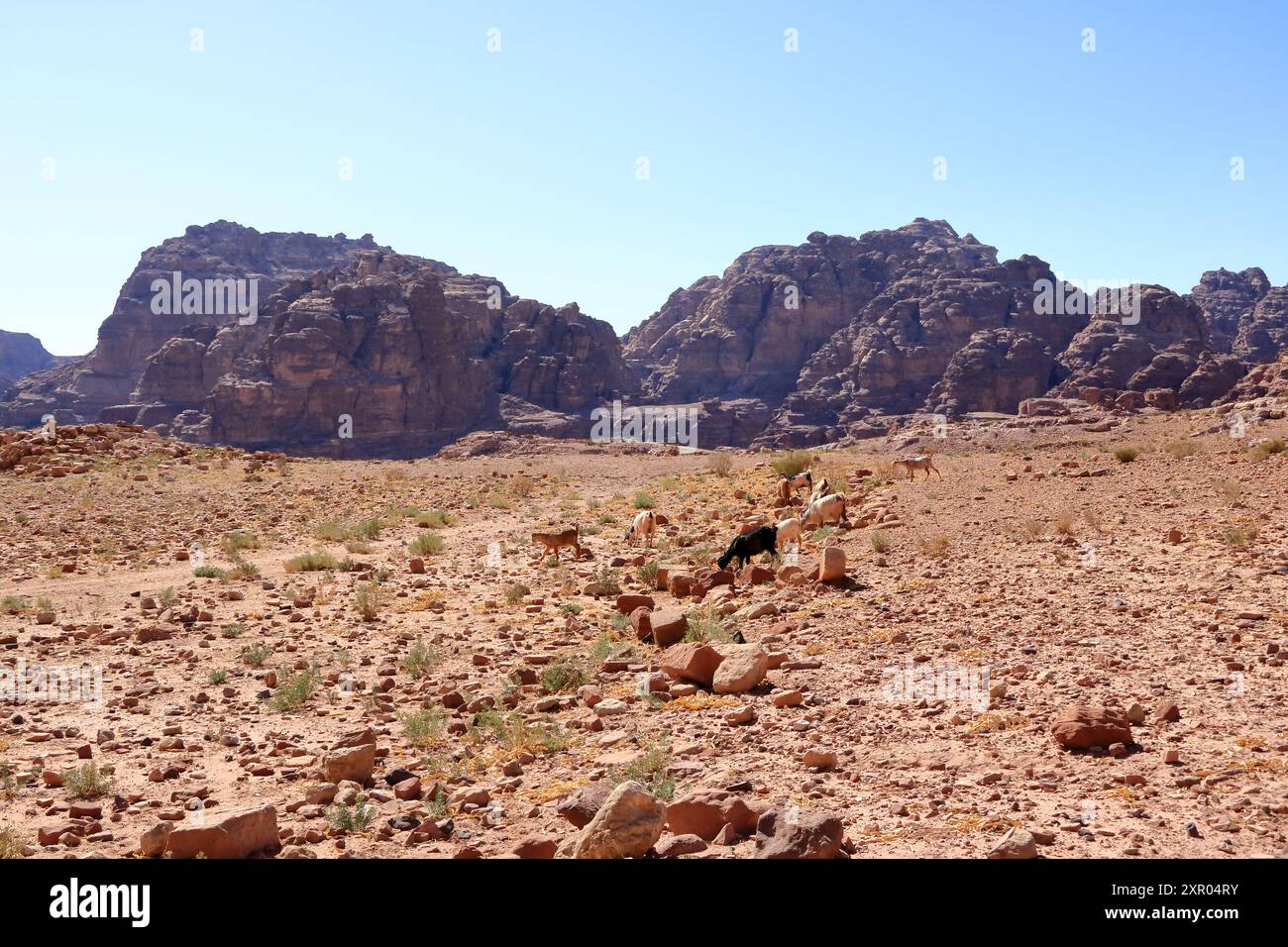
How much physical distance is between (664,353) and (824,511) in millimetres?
140696

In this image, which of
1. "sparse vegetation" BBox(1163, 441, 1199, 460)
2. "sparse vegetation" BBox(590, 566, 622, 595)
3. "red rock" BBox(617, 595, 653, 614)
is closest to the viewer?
"red rock" BBox(617, 595, 653, 614)

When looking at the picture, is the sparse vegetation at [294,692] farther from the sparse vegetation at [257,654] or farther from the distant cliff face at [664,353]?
the distant cliff face at [664,353]

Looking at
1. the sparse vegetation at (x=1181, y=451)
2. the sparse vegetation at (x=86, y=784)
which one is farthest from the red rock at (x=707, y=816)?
the sparse vegetation at (x=1181, y=451)

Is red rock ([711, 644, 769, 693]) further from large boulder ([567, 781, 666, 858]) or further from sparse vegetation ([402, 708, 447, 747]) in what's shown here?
large boulder ([567, 781, 666, 858])

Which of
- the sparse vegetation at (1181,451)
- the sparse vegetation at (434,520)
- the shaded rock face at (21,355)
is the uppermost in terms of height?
the shaded rock face at (21,355)

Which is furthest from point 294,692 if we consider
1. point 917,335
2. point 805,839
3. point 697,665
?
point 917,335

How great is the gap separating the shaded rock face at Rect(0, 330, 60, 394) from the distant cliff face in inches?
1940

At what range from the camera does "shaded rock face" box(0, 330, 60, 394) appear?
602ft

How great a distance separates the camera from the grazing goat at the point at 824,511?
15406 mm

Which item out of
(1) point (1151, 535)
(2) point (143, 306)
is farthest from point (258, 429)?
(1) point (1151, 535)

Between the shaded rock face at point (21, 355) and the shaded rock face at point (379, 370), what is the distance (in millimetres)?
88842

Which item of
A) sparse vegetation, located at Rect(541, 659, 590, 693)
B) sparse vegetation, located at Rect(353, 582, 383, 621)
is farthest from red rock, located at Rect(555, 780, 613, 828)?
sparse vegetation, located at Rect(353, 582, 383, 621)

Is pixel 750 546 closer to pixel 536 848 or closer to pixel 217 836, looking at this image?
pixel 536 848

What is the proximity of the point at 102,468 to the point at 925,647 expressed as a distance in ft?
86.0
